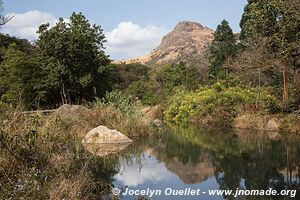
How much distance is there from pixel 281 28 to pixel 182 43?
79071 millimetres

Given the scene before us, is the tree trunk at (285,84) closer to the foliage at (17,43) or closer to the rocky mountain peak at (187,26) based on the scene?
the foliage at (17,43)

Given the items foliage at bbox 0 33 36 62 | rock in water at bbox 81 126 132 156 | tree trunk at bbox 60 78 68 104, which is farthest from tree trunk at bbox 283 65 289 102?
foliage at bbox 0 33 36 62

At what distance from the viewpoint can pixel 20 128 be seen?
7027mm

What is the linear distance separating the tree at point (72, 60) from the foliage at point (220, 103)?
5058 millimetres

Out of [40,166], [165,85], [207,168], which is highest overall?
[165,85]

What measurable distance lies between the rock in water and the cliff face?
6094cm

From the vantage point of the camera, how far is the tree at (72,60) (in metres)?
22.8

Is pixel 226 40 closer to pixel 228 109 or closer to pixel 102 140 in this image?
pixel 228 109

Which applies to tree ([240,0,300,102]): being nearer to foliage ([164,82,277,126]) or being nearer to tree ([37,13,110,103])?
foliage ([164,82,277,126])

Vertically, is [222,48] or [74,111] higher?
[222,48]

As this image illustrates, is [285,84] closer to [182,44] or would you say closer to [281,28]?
[281,28]

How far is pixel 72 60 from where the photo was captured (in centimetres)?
2306

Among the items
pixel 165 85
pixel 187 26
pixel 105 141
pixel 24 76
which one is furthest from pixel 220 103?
pixel 187 26

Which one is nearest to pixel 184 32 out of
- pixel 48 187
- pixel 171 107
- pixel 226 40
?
pixel 226 40
